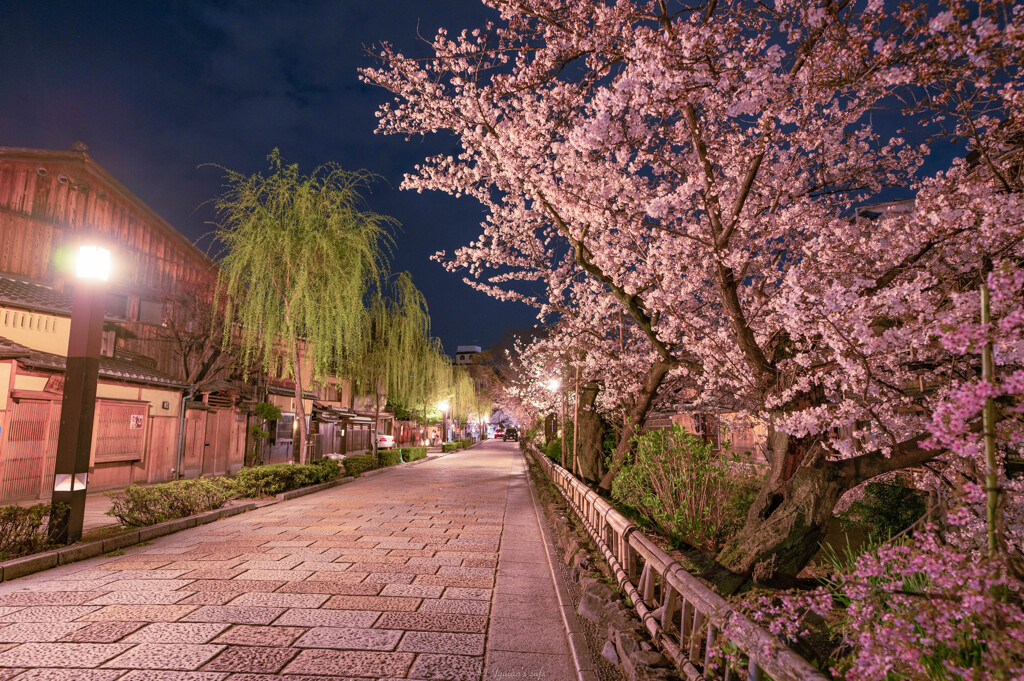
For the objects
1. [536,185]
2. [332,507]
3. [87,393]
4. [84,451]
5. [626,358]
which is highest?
[536,185]

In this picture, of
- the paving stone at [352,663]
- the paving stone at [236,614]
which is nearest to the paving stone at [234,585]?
the paving stone at [236,614]

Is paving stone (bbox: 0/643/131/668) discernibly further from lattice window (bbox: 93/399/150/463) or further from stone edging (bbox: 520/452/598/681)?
lattice window (bbox: 93/399/150/463)

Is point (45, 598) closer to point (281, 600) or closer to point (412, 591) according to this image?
point (281, 600)

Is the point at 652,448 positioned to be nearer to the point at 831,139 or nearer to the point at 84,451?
the point at 831,139

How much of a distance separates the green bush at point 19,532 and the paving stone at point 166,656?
13.0 ft

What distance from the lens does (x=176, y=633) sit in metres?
4.36

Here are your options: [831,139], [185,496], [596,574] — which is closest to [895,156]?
[831,139]

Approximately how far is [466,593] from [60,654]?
344cm

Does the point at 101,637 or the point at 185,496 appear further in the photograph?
the point at 185,496

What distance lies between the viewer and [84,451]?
7660 mm

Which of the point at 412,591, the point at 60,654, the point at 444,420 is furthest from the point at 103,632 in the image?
the point at 444,420

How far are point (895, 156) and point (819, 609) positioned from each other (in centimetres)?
805

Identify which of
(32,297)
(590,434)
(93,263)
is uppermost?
(32,297)

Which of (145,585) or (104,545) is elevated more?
(104,545)
